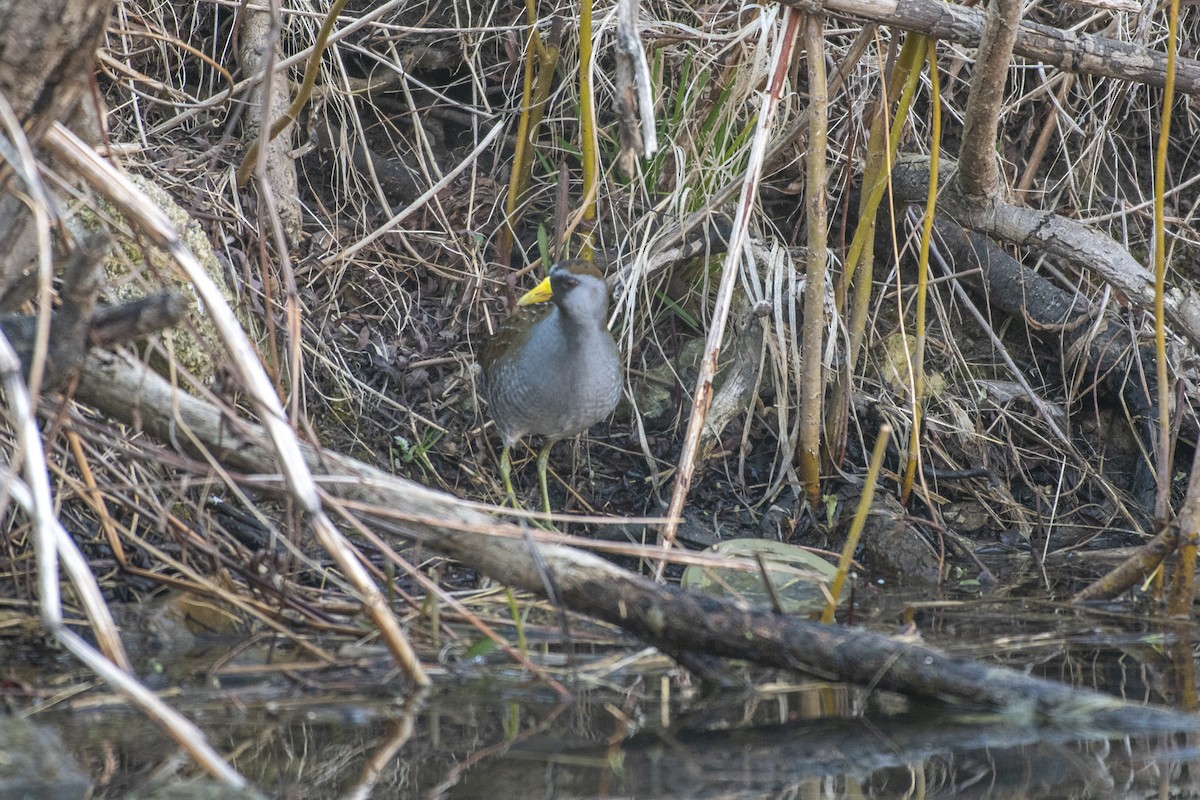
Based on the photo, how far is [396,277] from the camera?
4.66m

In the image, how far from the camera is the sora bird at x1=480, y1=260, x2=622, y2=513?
3920mm

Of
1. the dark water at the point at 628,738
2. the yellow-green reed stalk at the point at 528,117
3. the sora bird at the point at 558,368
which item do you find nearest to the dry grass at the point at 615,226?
the yellow-green reed stalk at the point at 528,117

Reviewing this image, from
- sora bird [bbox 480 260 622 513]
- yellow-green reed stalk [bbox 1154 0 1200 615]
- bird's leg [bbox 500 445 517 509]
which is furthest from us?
bird's leg [bbox 500 445 517 509]

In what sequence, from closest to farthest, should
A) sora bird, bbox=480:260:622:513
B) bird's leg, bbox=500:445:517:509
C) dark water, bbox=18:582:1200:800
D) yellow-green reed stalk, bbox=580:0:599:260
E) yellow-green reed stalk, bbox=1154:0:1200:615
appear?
dark water, bbox=18:582:1200:800 → yellow-green reed stalk, bbox=1154:0:1200:615 → yellow-green reed stalk, bbox=580:0:599:260 → sora bird, bbox=480:260:622:513 → bird's leg, bbox=500:445:517:509

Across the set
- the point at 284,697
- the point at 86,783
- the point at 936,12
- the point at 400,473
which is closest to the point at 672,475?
the point at 400,473

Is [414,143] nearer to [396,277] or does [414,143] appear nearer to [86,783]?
[396,277]

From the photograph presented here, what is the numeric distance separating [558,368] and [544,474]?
403 mm

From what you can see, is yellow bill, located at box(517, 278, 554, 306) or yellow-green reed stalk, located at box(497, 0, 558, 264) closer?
yellow bill, located at box(517, 278, 554, 306)

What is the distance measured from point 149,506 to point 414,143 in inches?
85.0

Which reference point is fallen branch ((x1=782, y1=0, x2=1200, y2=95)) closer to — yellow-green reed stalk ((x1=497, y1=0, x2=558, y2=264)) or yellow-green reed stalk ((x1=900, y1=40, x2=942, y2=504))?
yellow-green reed stalk ((x1=900, y1=40, x2=942, y2=504))

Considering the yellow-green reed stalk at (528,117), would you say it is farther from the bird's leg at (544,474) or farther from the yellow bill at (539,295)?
the bird's leg at (544,474)

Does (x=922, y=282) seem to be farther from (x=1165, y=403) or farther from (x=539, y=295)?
(x=539, y=295)

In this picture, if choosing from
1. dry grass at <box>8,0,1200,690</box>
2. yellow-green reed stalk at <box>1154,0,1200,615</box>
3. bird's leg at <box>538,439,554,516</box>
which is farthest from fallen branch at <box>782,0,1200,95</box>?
bird's leg at <box>538,439,554,516</box>

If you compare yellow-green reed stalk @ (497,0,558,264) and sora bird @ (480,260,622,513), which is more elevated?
yellow-green reed stalk @ (497,0,558,264)
